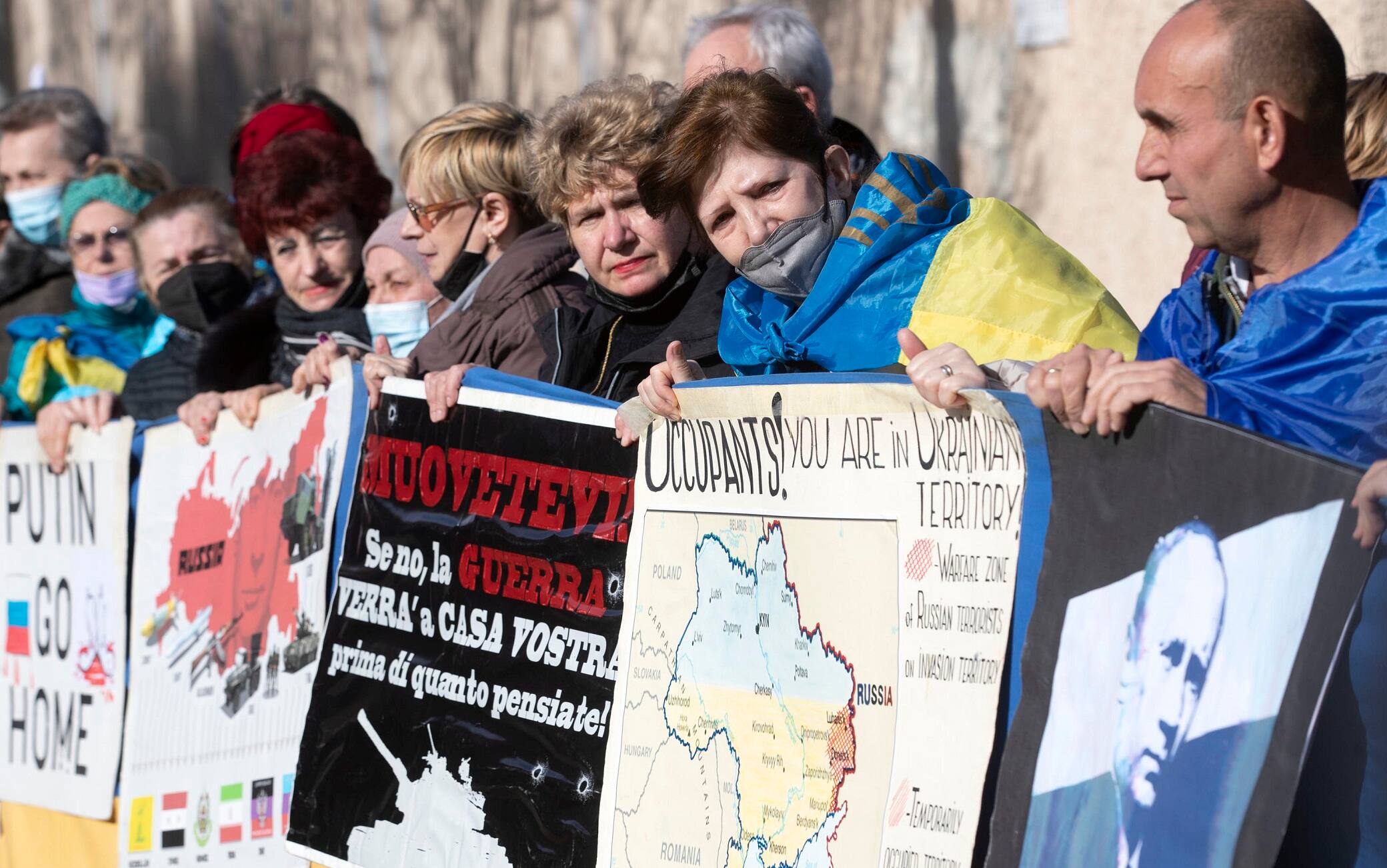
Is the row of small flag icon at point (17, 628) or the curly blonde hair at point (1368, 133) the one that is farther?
the row of small flag icon at point (17, 628)

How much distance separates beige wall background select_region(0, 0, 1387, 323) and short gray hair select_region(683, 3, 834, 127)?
229cm

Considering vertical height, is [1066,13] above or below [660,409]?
above

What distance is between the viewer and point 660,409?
3.33 meters

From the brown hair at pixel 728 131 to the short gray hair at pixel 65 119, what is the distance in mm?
4851

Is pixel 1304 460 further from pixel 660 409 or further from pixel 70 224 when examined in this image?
pixel 70 224

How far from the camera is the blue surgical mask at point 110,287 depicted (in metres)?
6.39

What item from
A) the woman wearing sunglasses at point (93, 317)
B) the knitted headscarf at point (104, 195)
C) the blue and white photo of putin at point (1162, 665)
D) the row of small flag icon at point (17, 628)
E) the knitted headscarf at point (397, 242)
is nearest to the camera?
the blue and white photo of putin at point (1162, 665)

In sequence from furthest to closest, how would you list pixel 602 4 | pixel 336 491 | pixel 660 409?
pixel 602 4 → pixel 336 491 → pixel 660 409

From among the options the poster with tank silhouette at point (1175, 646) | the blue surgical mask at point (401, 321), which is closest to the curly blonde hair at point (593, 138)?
the blue surgical mask at point (401, 321)

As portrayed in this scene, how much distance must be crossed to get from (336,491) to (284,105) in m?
2.56

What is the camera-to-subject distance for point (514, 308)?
4250 millimetres

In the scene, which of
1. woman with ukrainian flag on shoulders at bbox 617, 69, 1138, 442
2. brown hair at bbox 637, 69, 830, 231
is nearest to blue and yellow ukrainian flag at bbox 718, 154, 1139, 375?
woman with ukrainian flag on shoulders at bbox 617, 69, 1138, 442

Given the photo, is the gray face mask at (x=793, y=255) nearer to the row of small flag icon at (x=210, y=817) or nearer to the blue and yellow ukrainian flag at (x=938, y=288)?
the blue and yellow ukrainian flag at (x=938, y=288)

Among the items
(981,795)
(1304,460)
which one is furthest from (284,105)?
(1304,460)
